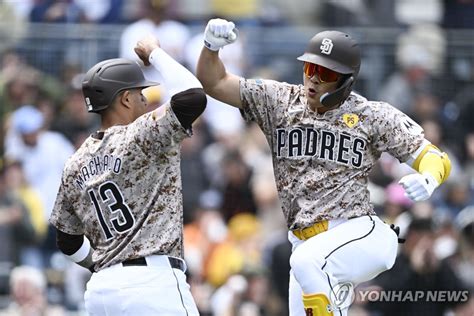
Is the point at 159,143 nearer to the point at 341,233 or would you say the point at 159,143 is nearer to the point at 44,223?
the point at 341,233

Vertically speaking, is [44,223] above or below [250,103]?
below

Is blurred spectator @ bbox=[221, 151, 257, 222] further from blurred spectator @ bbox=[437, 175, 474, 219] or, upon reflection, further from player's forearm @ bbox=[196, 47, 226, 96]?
player's forearm @ bbox=[196, 47, 226, 96]

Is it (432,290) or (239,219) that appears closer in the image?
(432,290)

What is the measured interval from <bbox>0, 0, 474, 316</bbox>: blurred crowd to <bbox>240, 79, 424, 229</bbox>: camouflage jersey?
3.91 m

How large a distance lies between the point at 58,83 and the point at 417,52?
3582mm

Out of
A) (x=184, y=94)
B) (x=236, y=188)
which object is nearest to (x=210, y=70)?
(x=184, y=94)

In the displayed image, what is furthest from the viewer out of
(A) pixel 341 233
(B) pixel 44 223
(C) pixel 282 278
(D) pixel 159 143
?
(B) pixel 44 223

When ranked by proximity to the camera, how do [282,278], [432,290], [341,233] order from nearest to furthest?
[341,233], [432,290], [282,278]

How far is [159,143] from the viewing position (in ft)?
20.6

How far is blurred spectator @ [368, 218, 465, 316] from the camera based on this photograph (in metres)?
10.4

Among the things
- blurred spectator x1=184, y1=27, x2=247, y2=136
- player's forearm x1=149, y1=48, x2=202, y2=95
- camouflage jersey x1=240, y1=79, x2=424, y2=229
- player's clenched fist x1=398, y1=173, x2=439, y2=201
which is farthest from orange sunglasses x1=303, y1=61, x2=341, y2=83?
blurred spectator x1=184, y1=27, x2=247, y2=136

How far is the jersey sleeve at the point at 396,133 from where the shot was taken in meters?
6.82

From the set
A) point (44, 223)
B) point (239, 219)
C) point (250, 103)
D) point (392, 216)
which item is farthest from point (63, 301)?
point (250, 103)

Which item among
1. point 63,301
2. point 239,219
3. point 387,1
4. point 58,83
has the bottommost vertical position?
point 63,301
